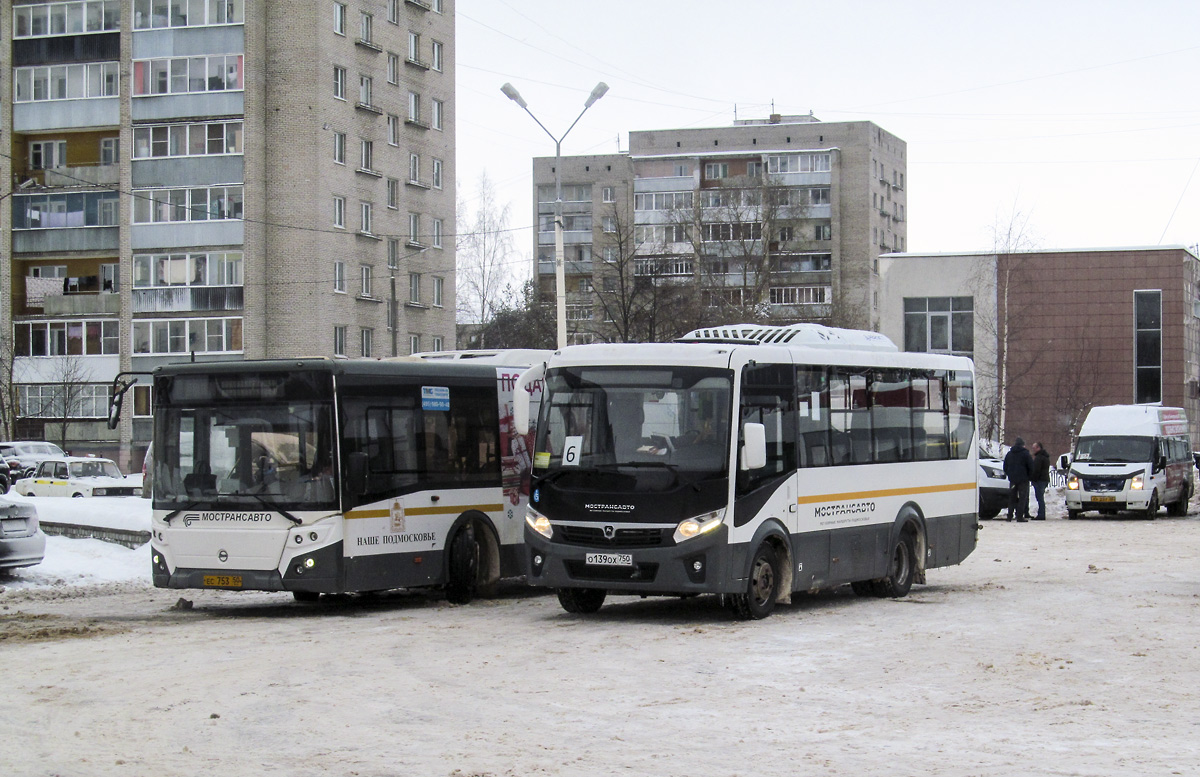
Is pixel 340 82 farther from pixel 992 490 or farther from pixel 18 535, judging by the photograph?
pixel 18 535

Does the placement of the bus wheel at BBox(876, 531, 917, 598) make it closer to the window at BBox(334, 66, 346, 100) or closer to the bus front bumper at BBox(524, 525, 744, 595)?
the bus front bumper at BBox(524, 525, 744, 595)

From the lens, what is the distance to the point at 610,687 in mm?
10547

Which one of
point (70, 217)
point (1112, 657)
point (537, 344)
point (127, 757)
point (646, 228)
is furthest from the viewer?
A: point (646, 228)

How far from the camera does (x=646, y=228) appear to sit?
106m

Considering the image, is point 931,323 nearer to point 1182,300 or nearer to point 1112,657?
point 1182,300

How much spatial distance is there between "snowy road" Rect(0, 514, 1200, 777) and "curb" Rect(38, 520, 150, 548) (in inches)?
206

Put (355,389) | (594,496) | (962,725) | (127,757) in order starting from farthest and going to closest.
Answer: (355,389) < (594,496) < (962,725) < (127,757)

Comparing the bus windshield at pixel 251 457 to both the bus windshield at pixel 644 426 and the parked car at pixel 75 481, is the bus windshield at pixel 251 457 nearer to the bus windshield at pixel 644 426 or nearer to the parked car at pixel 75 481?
the bus windshield at pixel 644 426

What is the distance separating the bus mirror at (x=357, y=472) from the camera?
15391 millimetres

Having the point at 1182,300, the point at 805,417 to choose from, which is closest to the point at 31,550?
the point at 805,417

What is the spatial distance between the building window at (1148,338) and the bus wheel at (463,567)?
181ft

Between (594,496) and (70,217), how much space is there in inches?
2225

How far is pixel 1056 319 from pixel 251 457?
5581 cm

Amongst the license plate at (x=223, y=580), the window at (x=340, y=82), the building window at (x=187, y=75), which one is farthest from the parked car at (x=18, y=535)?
the window at (x=340, y=82)
